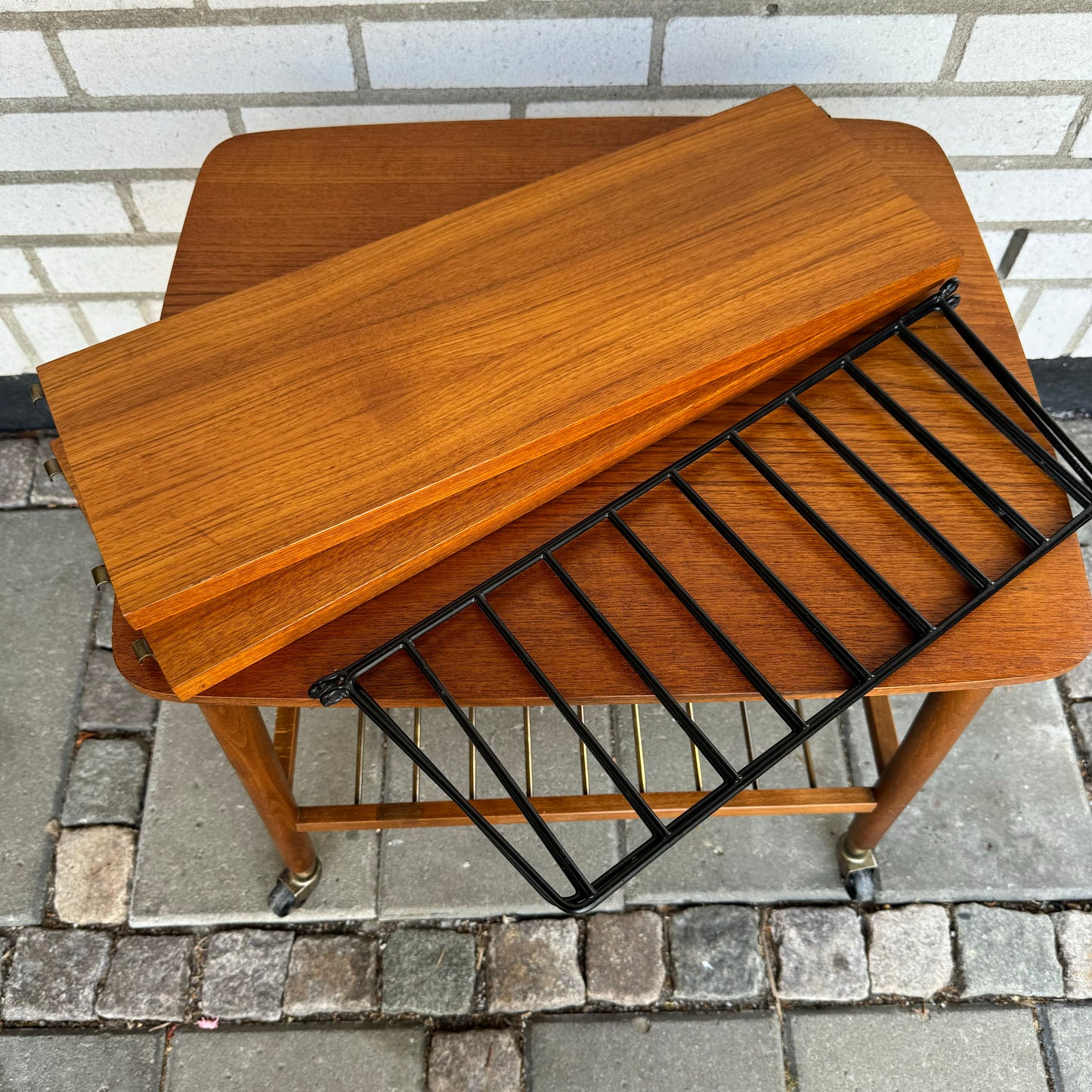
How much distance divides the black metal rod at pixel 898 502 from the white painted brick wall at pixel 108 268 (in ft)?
4.60

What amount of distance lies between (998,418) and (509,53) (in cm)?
100

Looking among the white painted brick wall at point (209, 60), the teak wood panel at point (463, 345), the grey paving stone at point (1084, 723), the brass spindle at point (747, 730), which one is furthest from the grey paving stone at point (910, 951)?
the white painted brick wall at point (209, 60)

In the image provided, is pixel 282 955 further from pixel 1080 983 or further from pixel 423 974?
pixel 1080 983

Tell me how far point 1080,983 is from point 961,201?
1.35m

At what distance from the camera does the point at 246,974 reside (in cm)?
165

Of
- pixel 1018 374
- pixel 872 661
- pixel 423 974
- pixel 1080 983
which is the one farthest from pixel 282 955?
pixel 1018 374

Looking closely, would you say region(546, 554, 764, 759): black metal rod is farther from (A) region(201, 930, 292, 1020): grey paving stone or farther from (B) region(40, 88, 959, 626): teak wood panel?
(A) region(201, 930, 292, 1020): grey paving stone

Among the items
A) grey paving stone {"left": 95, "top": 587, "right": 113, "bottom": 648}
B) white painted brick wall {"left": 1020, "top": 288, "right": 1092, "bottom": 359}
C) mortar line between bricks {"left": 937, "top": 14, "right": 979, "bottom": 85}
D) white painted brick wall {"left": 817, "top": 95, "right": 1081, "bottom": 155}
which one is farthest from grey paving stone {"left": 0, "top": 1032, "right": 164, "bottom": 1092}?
white painted brick wall {"left": 1020, "top": 288, "right": 1092, "bottom": 359}

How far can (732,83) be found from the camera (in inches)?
63.3

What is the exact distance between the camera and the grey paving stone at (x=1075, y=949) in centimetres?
163

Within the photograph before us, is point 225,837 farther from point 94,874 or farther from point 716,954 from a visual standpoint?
point 716,954

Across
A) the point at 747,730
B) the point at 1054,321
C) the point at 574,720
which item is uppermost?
the point at 574,720

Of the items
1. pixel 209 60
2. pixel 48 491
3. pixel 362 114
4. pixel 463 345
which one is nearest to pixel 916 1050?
pixel 463 345

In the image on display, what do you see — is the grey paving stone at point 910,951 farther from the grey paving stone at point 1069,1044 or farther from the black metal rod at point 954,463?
the black metal rod at point 954,463
